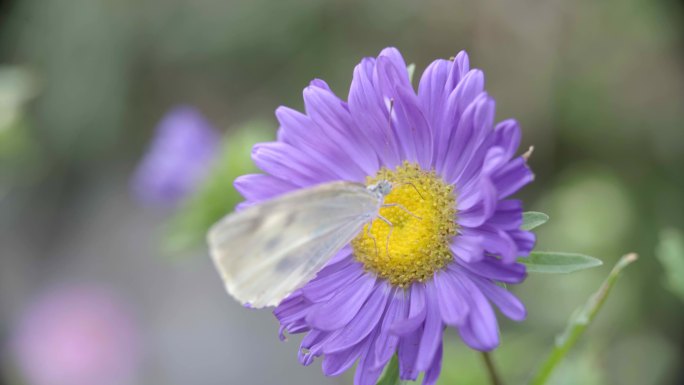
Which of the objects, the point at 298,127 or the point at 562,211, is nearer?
the point at 298,127

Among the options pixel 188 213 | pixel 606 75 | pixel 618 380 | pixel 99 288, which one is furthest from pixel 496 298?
pixel 99 288

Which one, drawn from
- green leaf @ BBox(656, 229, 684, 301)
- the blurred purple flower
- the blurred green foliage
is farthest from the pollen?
the blurred purple flower

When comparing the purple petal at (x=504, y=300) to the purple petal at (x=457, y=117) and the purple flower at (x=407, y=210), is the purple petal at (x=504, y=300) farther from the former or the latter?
the purple petal at (x=457, y=117)

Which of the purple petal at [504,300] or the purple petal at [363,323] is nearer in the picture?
the purple petal at [504,300]

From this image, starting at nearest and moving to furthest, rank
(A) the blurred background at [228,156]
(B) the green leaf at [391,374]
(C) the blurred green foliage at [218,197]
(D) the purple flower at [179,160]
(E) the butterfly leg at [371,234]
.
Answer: (B) the green leaf at [391,374] < (E) the butterfly leg at [371,234] < (C) the blurred green foliage at [218,197] < (A) the blurred background at [228,156] < (D) the purple flower at [179,160]

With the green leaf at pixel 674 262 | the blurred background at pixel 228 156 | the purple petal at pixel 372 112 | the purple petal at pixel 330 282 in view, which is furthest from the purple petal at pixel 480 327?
the blurred background at pixel 228 156

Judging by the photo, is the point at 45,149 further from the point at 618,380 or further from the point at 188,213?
the point at 618,380

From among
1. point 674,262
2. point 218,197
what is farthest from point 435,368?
point 218,197

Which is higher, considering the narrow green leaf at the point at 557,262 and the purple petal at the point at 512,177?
the purple petal at the point at 512,177
